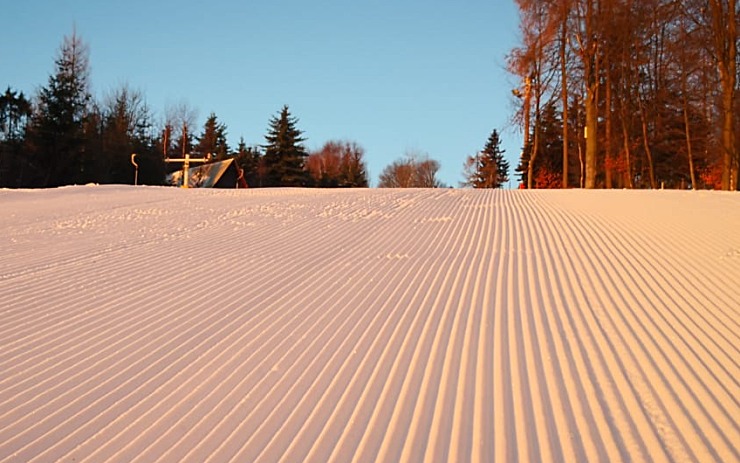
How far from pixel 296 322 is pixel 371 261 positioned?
10.6 feet

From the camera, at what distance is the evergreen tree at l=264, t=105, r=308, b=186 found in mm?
53062

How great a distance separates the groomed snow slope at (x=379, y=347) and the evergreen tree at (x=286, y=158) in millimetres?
41089

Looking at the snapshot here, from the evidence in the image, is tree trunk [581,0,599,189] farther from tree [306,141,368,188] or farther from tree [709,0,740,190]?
tree [306,141,368,188]

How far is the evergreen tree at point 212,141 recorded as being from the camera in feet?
205

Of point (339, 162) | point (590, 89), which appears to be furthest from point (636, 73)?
point (339, 162)

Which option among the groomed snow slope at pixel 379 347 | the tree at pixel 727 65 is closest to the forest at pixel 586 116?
the tree at pixel 727 65

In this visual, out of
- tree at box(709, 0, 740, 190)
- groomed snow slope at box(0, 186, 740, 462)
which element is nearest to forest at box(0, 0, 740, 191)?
tree at box(709, 0, 740, 190)

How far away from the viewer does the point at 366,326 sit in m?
6.48

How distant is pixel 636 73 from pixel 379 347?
27534 mm

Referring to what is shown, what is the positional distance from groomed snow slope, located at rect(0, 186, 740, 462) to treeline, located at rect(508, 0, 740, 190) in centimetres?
1383

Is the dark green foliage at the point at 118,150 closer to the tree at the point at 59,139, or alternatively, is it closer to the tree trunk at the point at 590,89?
the tree at the point at 59,139

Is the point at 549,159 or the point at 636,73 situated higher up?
the point at 636,73

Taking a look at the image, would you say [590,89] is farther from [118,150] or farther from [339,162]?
[339,162]

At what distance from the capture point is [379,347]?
19.1ft
